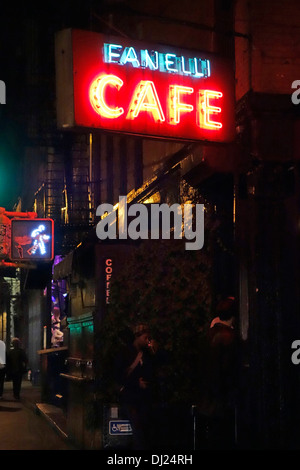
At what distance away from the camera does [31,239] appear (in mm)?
19797

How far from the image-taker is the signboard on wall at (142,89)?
8289 mm

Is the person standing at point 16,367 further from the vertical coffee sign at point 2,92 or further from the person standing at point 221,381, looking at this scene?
the vertical coffee sign at point 2,92

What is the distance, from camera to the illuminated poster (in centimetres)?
1945

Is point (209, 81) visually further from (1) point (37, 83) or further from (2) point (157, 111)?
(1) point (37, 83)

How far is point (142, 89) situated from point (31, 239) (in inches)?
468

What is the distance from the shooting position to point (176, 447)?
798cm

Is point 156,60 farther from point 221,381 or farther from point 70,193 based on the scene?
point 70,193

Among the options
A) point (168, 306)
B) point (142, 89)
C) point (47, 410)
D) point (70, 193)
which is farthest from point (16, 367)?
point (142, 89)

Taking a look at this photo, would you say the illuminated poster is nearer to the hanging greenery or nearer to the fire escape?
the fire escape

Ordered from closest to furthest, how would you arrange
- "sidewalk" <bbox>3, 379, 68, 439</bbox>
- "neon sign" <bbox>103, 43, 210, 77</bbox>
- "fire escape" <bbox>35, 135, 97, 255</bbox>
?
"neon sign" <bbox>103, 43, 210, 77</bbox> < "sidewalk" <bbox>3, 379, 68, 439</bbox> < "fire escape" <bbox>35, 135, 97, 255</bbox>

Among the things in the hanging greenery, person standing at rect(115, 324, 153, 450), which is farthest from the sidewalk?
the hanging greenery

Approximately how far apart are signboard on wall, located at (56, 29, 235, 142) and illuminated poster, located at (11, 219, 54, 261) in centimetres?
1111

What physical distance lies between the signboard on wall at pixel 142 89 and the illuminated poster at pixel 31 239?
11.1 meters

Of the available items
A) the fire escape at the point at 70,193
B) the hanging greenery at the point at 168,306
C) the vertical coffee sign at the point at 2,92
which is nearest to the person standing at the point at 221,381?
the hanging greenery at the point at 168,306
